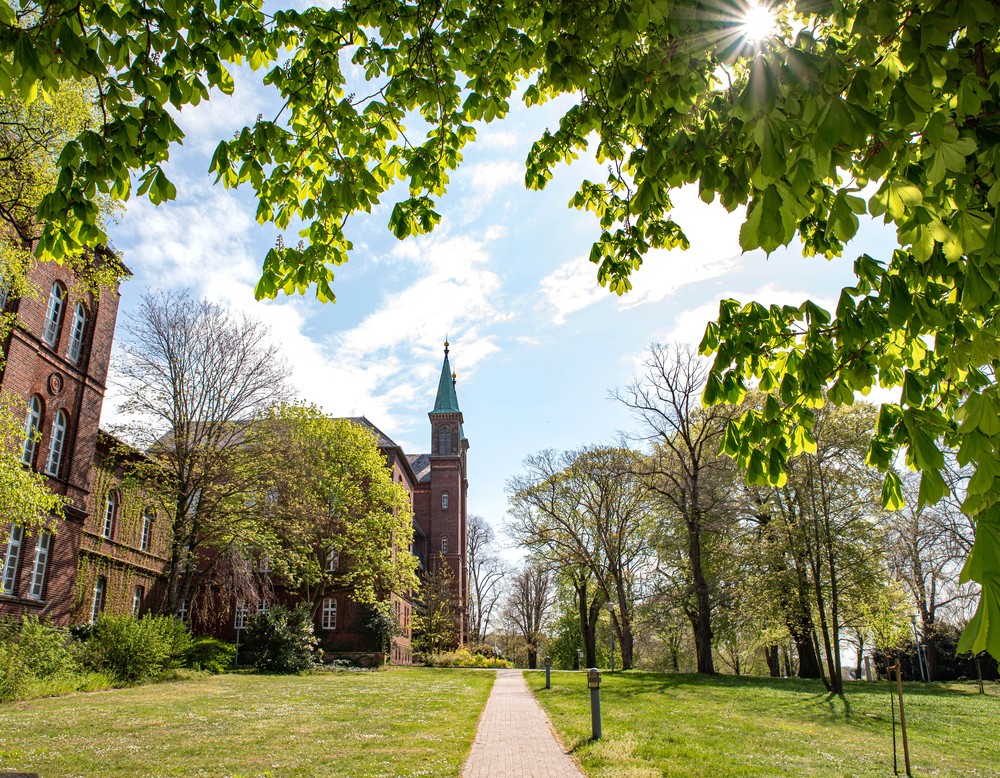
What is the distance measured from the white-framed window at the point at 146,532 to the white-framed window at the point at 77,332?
9.97 m

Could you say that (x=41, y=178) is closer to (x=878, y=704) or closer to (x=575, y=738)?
(x=575, y=738)

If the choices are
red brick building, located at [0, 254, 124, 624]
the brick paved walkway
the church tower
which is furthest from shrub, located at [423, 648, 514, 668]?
the brick paved walkway

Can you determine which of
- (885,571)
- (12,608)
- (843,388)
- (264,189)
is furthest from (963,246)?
(885,571)

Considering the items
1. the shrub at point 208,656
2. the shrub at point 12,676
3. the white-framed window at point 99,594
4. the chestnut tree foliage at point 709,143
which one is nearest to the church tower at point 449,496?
the shrub at point 208,656

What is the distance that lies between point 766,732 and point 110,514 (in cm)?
2750

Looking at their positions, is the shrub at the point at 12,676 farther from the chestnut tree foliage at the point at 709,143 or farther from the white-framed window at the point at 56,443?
the chestnut tree foliage at the point at 709,143

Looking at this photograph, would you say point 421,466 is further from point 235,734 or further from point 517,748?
point 517,748

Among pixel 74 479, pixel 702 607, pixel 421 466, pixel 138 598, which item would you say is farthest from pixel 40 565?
pixel 421 466

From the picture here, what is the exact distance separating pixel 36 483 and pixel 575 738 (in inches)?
454

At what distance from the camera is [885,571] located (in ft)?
78.4

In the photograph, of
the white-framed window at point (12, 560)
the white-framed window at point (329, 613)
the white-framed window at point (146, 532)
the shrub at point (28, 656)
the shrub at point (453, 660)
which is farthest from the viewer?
the shrub at point (453, 660)

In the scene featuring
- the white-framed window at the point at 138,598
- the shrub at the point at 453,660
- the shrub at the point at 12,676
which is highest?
the white-framed window at the point at 138,598

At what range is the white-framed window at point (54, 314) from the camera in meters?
21.2

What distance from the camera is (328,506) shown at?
32750 millimetres
